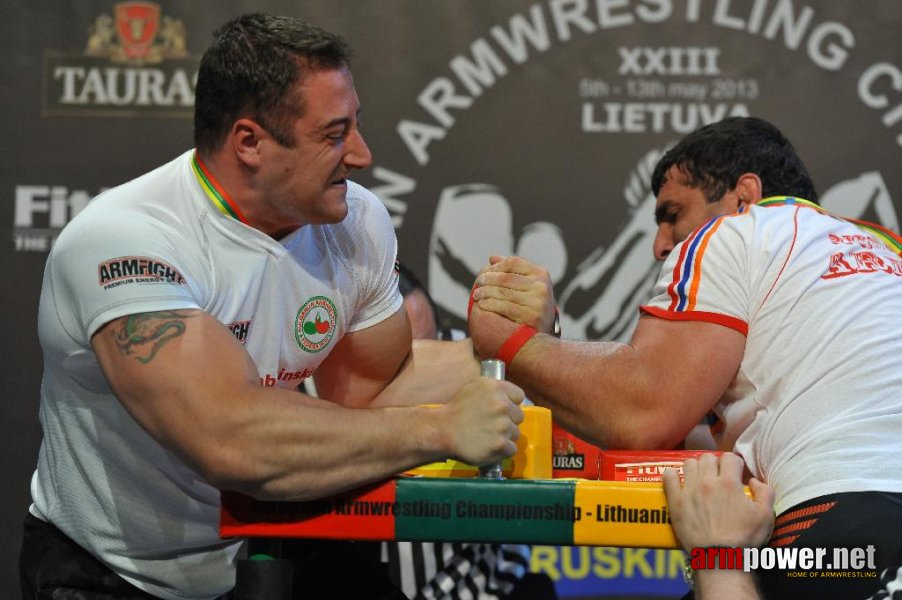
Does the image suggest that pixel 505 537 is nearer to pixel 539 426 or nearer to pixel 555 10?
pixel 539 426

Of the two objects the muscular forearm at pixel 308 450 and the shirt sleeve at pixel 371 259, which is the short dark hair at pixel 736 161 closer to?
the shirt sleeve at pixel 371 259

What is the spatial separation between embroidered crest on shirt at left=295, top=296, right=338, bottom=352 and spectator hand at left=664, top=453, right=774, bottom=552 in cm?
74

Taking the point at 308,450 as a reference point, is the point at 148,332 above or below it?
above

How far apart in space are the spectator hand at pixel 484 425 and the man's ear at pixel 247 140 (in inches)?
23.6

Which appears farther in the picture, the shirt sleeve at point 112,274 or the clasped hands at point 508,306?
the clasped hands at point 508,306

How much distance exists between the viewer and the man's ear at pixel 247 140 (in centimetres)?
186

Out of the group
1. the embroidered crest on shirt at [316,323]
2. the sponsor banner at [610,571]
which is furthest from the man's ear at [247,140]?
the sponsor banner at [610,571]

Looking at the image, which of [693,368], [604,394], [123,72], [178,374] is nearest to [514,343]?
[604,394]

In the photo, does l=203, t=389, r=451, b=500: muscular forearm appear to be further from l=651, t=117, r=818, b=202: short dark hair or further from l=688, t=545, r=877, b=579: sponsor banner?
l=651, t=117, r=818, b=202: short dark hair

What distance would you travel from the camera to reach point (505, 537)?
4.77 ft

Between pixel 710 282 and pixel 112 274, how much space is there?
3.23 ft

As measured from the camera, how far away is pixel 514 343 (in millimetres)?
2082

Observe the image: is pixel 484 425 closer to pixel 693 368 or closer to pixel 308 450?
pixel 308 450

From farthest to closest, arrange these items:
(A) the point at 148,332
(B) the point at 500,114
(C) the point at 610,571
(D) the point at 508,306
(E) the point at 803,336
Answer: (B) the point at 500,114
(C) the point at 610,571
(D) the point at 508,306
(E) the point at 803,336
(A) the point at 148,332
